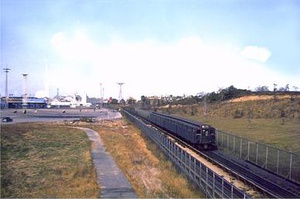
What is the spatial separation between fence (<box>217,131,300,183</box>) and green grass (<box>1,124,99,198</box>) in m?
10.6

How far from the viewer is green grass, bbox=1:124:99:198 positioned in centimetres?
1816

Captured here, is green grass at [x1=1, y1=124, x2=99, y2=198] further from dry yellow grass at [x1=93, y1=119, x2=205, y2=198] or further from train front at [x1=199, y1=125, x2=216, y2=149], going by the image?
train front at [x1=199, y1=125, x2=216, y2=149]

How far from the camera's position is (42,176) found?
22938 mm

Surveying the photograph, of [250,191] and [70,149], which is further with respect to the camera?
[70,149]

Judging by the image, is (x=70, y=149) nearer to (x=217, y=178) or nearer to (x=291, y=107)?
(x=217, y=178)

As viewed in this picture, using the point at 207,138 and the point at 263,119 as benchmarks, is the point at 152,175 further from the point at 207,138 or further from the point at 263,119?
the point at 263,119

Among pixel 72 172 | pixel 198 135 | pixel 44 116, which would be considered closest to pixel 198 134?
pixel 198 135

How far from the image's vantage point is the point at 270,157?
27188 millimetres

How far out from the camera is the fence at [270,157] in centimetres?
2275

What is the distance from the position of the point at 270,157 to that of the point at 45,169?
1455cm

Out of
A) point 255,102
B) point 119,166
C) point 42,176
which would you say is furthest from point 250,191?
point 255,102

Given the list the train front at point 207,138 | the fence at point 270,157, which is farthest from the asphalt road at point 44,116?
the fence at point 270,157

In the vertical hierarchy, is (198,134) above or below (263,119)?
below

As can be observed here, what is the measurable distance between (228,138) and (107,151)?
10435 millimetres
